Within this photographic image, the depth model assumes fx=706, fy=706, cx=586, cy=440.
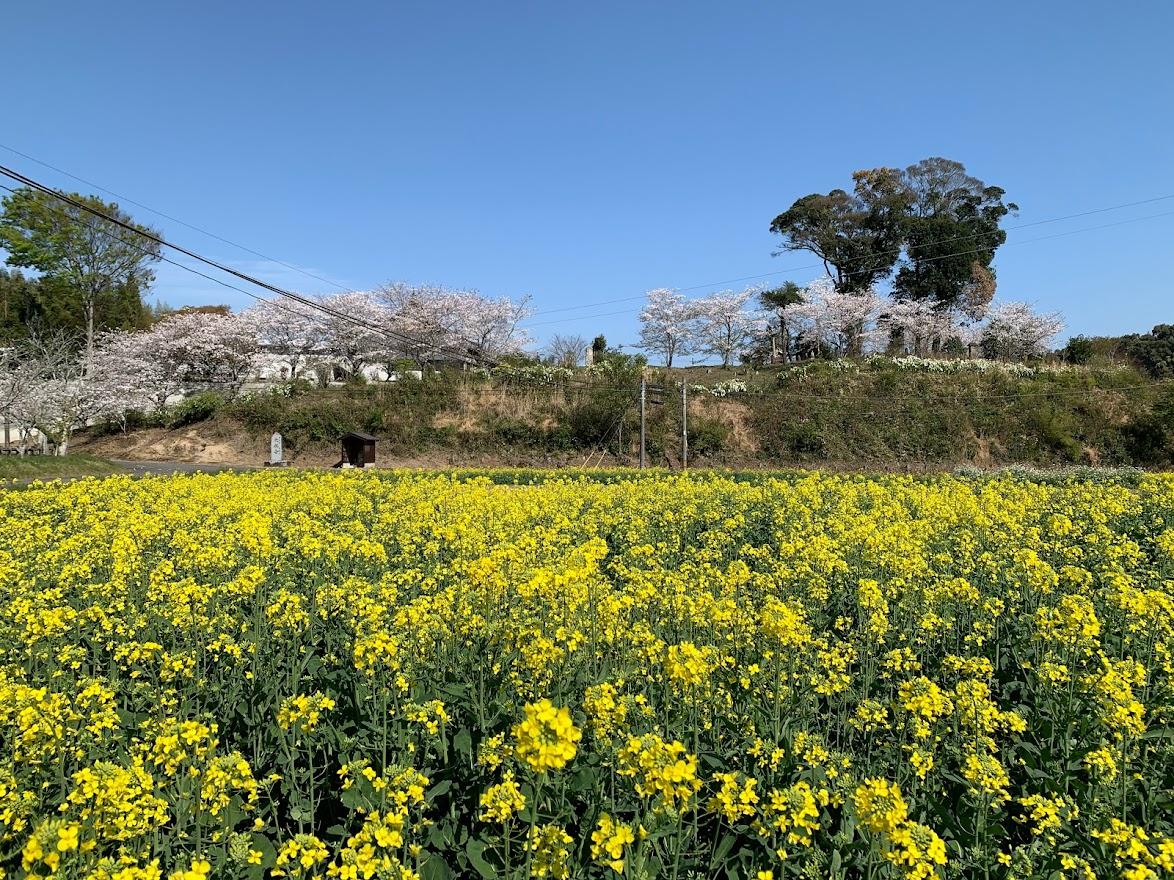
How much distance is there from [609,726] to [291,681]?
2.07 meters

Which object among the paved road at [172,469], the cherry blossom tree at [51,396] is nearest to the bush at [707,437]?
the paved road at [172,469]

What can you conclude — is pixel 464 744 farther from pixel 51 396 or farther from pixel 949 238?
pixel 949 238

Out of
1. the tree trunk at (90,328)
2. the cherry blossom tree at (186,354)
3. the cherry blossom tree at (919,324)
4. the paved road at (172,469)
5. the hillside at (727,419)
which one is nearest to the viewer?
the paved road at (172,469)

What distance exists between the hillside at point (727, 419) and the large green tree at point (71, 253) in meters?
13.0

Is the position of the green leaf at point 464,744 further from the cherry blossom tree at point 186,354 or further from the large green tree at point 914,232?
the large green tree at point 914,232

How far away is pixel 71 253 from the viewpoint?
1825 inches

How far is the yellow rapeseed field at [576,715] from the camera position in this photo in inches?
93.6

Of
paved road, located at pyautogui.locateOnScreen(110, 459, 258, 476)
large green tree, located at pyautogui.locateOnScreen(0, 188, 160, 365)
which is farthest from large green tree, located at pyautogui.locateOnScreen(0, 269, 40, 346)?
paved road, located at pyautogui.locateOnScreen(110, 459, 258, 476)

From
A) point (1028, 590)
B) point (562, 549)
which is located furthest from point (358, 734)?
point (1028, 590)

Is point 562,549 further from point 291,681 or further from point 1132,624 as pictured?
point 1132,624

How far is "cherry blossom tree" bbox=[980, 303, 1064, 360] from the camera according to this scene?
5297 cm

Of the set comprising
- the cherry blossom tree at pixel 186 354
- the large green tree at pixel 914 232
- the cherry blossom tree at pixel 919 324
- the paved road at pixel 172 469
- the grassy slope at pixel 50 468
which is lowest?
the paved road at pixel 172 469

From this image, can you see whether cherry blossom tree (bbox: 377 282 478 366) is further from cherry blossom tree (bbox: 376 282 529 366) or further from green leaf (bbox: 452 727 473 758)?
green leaf (bbox: 452 727 473 758)

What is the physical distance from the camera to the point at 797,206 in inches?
2232
